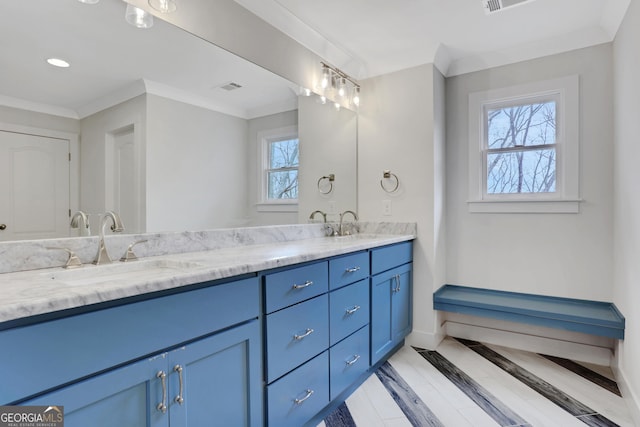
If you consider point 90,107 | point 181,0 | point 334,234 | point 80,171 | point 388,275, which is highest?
point 181,0

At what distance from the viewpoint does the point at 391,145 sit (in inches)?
111

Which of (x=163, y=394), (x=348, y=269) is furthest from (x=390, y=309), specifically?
(x=163, y=394)

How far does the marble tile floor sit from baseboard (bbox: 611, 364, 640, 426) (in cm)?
3

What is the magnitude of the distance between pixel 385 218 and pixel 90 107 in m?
2.10

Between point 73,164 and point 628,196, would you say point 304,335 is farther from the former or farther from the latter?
point 628,196

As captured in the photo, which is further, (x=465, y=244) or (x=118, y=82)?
(x=465, y=244)

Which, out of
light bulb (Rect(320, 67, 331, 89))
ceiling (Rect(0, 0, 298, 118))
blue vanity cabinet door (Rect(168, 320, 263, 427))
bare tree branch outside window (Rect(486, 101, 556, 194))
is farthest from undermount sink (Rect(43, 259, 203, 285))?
bare tree branch outside window (Rect(486, 101, 556, 194))

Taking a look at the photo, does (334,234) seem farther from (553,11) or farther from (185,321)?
(553,11)

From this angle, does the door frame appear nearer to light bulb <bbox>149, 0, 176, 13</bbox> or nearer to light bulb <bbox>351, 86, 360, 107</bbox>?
light bulb <bbox>149, 0, 176, 13</bbox>

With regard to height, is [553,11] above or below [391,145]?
above

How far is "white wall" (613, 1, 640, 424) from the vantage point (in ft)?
5.83

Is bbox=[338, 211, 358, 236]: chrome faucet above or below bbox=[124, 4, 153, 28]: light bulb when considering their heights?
below

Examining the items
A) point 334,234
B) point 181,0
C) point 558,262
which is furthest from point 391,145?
point 181,0

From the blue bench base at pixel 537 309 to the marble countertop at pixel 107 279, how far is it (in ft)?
4.42
